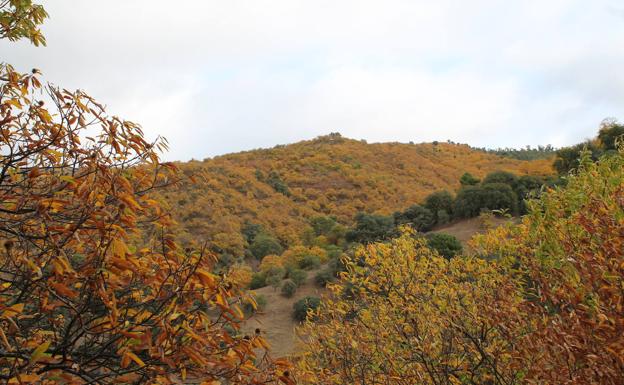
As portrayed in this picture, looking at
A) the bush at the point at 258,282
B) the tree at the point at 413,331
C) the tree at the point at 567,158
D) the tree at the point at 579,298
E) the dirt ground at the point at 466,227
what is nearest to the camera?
the tree at the point at 579,298

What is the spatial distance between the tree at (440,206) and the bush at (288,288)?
11.8 m

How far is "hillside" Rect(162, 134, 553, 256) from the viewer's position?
122ft

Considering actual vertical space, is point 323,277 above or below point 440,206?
below

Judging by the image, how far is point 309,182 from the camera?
52000mm

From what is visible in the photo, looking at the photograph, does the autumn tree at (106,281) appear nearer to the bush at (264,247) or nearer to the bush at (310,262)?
the bush at (310,262)

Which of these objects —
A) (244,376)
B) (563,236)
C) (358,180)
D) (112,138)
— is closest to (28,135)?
(112,138)

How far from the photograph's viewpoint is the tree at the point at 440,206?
3219cm

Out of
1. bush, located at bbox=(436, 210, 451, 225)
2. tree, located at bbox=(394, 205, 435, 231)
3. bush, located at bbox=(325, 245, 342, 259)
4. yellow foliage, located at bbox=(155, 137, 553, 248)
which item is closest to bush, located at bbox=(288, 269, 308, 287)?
bush, located at bbox=(325, 245, 342, 259)

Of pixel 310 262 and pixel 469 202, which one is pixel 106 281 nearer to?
pixel 310 262

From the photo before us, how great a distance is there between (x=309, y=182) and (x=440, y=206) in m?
20.8

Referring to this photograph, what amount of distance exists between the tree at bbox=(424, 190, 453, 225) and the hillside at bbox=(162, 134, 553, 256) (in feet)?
28.0

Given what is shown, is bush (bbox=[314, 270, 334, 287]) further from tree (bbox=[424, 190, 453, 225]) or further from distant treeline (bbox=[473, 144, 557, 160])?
distant treeline (bbox=[473, 144, 557, 160])

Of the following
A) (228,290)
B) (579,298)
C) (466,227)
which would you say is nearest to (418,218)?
(466,227)

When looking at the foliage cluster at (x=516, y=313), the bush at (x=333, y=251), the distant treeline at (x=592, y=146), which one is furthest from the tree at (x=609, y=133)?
the foliage cluster at (x=516, y=313)
